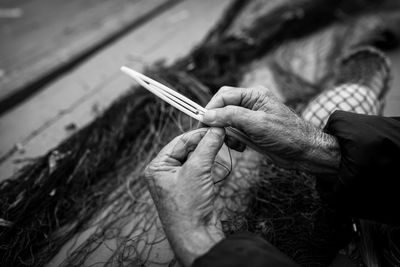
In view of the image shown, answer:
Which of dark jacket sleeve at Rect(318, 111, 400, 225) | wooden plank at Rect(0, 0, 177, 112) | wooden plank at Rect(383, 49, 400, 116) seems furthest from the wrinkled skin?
wooden plank at Rect(0, 0, 177, 112)

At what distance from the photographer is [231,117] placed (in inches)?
55.5

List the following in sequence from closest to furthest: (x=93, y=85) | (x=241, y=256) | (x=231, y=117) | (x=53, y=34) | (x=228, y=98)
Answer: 1. (x=241, y=256)
2. (x=231, y=117)
3. (x=228, y=98)
4. (x=93, y=85)
5. (x=53, y=34)

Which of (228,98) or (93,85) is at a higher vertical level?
(93,85)

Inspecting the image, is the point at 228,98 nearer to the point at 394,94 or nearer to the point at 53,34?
the point at 394,94

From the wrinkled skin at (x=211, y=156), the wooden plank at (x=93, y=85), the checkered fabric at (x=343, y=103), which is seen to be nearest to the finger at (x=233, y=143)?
the wrinkled skin at (x=211, y=156)

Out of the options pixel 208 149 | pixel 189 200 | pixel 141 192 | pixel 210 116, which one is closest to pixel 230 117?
pixel 210 116

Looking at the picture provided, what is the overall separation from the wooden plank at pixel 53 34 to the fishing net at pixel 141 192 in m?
1.31

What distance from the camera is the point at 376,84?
88.0 inches

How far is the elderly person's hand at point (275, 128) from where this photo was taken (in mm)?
1411

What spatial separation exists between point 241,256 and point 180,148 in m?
0.61

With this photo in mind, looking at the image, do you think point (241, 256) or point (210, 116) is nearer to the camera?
point (241, 256)

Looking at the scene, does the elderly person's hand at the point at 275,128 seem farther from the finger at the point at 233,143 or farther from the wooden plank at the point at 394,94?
the wooden plank at the point at 394,94

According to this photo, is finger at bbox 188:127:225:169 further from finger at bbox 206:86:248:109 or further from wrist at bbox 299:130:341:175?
wrist at bbox 299:130:341:175

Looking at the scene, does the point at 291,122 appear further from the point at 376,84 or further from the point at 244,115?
the point at 376,84
